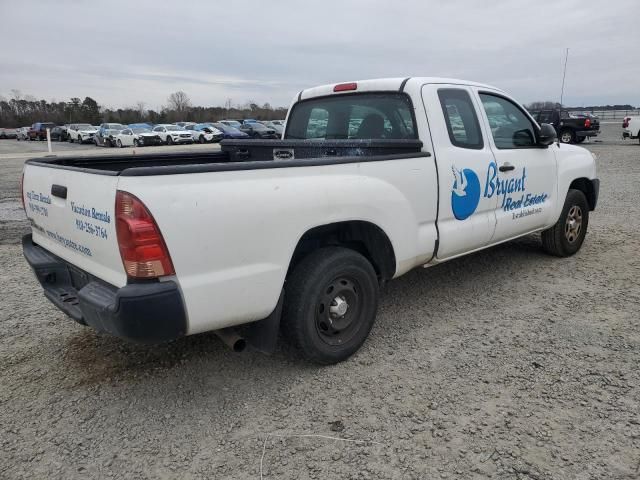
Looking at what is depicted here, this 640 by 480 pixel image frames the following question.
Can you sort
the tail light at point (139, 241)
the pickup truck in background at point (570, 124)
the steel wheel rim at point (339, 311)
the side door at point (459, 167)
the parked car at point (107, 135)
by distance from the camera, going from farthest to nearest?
the parked car at point (107, 135), the pickup truck in background at point (570, 124), the side door at point (459, 167), the steel wheel rim at point (339, 311), the tail light at point (139, 241)

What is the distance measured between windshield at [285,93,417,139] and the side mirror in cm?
165

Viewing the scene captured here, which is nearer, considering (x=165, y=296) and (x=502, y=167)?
(x=165, y=296)

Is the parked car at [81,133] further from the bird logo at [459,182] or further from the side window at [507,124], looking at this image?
the bird logo at [459,182]

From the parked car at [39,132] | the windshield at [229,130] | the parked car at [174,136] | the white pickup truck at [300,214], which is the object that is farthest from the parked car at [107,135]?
the white pickup truck at [300,214]

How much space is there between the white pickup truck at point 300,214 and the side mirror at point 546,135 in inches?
0.8

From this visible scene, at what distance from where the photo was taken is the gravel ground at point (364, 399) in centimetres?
248

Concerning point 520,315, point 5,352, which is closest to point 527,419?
point 520,315

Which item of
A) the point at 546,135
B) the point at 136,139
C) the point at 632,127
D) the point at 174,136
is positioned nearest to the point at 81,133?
the point at 136,139

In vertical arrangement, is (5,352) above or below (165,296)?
below

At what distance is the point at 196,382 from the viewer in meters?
3.21

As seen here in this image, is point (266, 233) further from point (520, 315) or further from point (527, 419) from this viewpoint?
point (520, 315)

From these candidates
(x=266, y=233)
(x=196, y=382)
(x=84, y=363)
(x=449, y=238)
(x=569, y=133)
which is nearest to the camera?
(x=266, y=233)

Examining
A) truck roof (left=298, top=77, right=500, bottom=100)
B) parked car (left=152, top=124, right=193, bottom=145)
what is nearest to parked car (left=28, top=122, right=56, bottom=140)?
parked car (left=152, top=124, right=193, bottom=145)

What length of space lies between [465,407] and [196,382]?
166 centimetres
